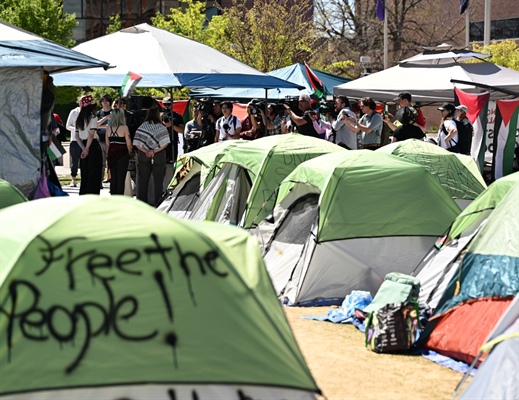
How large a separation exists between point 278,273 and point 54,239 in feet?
20.4

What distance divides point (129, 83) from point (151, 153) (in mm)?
1114

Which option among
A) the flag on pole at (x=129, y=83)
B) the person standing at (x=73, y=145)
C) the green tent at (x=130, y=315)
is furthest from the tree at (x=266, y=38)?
the green tent at (x=130, y=315)

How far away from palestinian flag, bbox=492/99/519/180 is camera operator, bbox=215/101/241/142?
429 centimetres

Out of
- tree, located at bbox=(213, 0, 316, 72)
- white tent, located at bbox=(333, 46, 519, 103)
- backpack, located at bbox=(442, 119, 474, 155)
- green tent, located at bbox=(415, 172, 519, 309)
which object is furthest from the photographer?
tree, located at bbox=(213, 0, 316, 72)

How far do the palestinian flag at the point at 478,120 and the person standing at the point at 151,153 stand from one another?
15.1 ft

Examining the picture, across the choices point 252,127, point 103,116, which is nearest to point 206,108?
point 252,127

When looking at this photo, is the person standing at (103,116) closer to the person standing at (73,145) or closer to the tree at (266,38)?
the person standing at (73,145)

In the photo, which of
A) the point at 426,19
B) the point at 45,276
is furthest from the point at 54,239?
the point at 426,19

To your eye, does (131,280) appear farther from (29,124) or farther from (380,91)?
(380,91)

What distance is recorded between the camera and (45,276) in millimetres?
5242

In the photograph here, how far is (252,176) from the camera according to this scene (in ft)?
43.8

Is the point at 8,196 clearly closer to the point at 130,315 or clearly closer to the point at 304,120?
the point at 130,315

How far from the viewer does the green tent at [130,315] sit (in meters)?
5.09

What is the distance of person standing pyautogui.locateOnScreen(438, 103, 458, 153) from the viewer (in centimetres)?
1585
